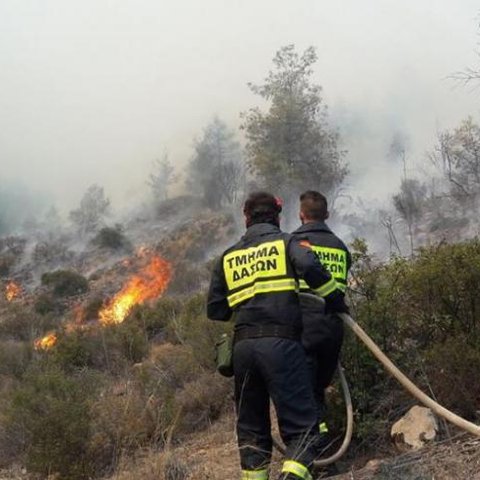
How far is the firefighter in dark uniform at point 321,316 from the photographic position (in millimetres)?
3881

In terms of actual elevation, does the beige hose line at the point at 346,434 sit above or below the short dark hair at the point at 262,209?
below

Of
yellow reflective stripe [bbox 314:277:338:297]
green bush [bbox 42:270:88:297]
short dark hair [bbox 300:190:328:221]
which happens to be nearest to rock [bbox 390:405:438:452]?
yellow reflective stripe [bbox 314:277:338:297]

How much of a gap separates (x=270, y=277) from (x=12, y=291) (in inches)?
1440

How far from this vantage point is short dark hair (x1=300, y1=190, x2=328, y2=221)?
4.37 m

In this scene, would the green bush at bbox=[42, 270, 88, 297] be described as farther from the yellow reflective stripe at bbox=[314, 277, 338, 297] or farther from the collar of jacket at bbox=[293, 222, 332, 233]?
the yellow reflective stripe at bbox=[314, 277, 338, 297]

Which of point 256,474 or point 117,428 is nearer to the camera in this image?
point 256,474

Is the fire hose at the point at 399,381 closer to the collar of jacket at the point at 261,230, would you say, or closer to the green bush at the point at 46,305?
the collar of jacket at the point at 261,230

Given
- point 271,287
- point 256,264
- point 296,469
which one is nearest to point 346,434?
point 296,469

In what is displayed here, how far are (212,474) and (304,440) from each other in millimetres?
1238

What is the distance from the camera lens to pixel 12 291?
37.1 metres

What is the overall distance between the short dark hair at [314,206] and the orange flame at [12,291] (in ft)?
110

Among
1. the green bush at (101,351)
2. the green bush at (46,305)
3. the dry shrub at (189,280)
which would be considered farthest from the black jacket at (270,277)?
the green bush at (46,305)

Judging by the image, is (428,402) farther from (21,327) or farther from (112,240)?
Answer: (112,240)

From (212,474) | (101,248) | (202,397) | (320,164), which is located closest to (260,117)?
(320,164)
